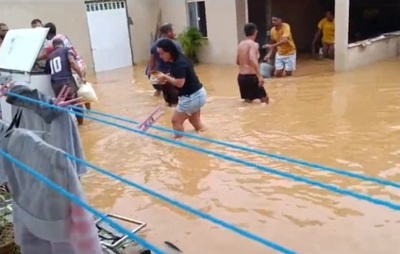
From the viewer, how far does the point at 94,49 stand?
576 inches

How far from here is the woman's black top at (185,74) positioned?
6.22 meters

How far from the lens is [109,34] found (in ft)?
48.9

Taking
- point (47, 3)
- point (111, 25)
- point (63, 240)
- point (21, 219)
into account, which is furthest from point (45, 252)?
point (111, 25)

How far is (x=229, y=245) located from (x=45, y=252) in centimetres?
170

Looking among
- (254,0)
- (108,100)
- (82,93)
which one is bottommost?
(108,100)

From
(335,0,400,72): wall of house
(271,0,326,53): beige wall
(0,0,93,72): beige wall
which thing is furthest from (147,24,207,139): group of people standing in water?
(271,0,326,53): beige wall

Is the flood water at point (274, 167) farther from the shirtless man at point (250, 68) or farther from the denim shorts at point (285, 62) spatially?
the denim shorts at point (285, 62)

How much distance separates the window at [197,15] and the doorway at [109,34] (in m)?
2.01

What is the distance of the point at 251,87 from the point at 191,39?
613 centimetres

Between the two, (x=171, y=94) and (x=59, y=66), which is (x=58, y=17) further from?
(x=59, y=66)

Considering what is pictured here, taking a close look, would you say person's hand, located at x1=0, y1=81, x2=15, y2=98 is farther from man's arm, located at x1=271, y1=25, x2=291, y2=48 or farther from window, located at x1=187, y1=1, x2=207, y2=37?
window, located at x1=187, y1=1, x2=207, y2=37

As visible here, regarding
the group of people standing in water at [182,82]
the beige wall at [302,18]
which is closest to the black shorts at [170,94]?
the group of people standing in water at [182,82]

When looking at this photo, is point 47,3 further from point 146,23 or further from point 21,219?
point 21,219

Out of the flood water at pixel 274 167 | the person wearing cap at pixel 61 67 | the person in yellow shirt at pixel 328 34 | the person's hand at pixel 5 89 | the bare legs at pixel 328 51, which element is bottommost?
the flood water at pixel 274 167
